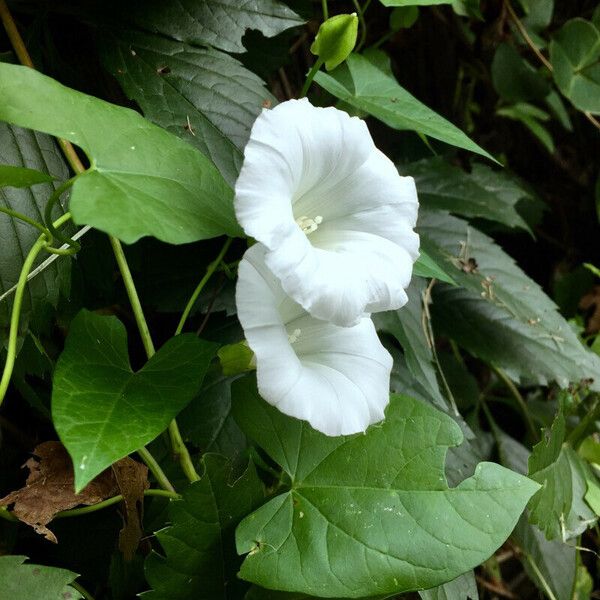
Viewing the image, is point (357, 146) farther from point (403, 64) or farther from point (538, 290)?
point (403, 64)

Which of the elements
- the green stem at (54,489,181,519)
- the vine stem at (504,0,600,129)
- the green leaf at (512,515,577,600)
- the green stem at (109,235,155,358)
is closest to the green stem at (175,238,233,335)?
the green stem at (109,235,155,358)

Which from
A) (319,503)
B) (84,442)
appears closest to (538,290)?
(319,503)

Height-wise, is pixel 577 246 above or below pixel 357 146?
below

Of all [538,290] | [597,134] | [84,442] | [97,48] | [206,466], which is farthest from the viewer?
[597,134]

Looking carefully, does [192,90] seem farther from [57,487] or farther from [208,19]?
[57,487]

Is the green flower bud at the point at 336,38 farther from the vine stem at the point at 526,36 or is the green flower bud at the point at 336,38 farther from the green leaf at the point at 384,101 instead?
the vine stem at the point at 526,36

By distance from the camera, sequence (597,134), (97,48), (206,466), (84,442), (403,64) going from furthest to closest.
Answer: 1. (597,134)
2. (403,64)
3. (97,48)
4. (206,466)
5. (84,442)

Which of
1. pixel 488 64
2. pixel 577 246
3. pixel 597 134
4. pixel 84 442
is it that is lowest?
pixel 577 246
